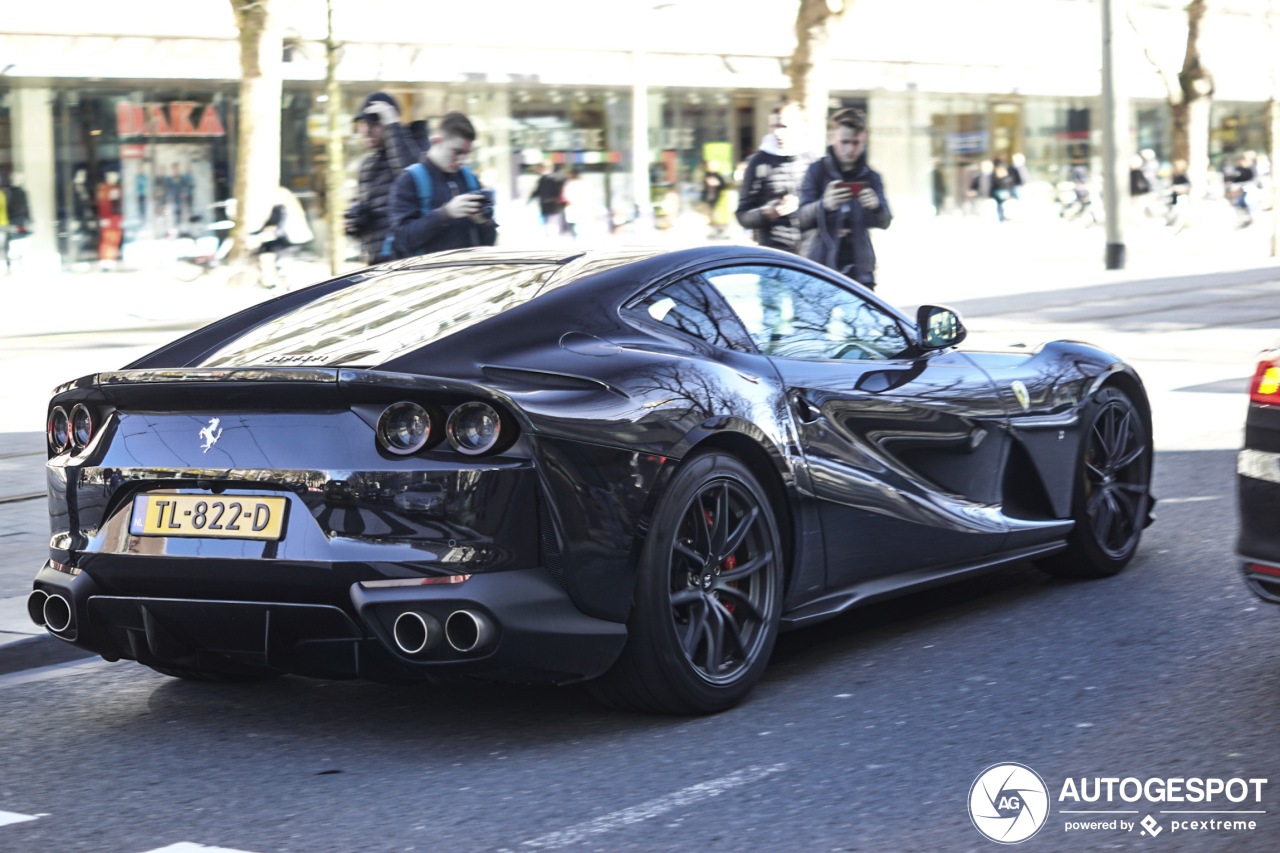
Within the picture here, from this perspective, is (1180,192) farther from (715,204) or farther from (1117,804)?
(1117,804)

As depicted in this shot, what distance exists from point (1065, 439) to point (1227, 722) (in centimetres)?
181

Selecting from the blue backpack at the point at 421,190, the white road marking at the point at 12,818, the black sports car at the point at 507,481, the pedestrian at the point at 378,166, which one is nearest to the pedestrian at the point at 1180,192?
the pedestrian at the point at 378,166

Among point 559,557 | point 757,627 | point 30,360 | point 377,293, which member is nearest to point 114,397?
point 377,293

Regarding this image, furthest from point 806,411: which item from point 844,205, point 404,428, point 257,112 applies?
point 257,112

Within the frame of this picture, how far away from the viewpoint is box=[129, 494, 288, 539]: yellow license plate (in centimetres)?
451

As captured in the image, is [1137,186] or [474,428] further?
[1137,186]

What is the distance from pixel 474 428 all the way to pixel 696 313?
1.05 meters

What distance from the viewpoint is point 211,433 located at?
182 inches

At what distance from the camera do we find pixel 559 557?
4496mm

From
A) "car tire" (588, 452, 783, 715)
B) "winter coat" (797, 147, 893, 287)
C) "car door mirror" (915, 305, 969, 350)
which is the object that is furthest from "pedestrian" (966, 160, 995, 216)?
"car tire" (588, 452, 783, 715)

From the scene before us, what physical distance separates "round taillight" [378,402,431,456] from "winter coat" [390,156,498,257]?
3.99 m

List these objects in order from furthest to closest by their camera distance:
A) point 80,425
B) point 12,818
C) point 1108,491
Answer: point 1108,491 → point 80,425 → point 12,818

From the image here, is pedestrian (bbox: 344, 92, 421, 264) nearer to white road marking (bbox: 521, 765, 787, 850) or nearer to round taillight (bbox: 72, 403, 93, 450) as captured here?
round taillight (bbox: 72, 403, 93, 450)

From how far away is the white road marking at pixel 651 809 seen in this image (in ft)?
12.9
